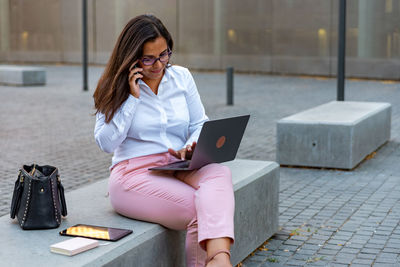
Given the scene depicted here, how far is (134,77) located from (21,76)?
16.5 meters

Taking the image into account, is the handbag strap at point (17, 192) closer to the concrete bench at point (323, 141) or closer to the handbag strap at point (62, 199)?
the handbag strap at point (62, 199)

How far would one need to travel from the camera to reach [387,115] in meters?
9.98

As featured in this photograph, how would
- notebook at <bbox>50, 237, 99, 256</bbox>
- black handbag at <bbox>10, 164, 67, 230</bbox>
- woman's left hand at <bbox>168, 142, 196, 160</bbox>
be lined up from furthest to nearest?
woman's left hand at <bbox>168, 142, 196, 160</bbox> → black handbag at <bbox>10, 164, 67, 230</bbox> → notebook at <bbox>50, 237, 99, 256</bbox>

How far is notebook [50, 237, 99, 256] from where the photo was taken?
11.3 feet

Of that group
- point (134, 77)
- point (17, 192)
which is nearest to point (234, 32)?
point (134, 77)

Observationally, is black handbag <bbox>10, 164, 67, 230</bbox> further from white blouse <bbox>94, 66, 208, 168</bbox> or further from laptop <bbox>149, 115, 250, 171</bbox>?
laptop <bbox>149, 115, 250, 171</bbox>

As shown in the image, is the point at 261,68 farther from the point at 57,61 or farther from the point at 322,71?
the point at 57,61

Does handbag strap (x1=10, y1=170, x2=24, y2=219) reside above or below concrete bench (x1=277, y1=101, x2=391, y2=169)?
above

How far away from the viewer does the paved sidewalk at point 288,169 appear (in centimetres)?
529

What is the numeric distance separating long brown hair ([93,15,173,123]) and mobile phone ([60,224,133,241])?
69cm

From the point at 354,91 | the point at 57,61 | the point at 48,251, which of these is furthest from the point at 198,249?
the point at 57,61

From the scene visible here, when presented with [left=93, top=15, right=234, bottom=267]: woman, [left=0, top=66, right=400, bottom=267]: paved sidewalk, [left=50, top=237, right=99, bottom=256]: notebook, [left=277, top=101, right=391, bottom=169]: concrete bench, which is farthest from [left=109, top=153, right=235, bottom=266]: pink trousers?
[left=277, top=101, right=391, bottom=169]: concrete bench

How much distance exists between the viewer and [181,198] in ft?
13.1

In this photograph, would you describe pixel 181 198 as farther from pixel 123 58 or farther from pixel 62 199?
pixel 123 58
